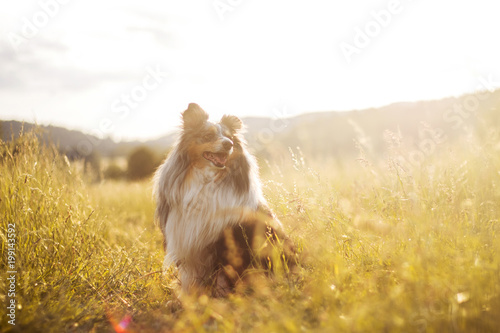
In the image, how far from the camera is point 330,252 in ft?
9.55

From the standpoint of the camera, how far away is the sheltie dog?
3.26 metres

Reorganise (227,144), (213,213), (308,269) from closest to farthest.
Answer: (308,269) → (213,213) → (227,144)

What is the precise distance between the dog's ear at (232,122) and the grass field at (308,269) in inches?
35.8

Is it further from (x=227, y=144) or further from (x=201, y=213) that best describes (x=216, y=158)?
(x=201, y=213)

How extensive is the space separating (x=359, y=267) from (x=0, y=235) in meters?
3.40

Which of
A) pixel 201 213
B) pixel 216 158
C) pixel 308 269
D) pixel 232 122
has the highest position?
pixel 232 122

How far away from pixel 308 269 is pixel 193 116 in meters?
2.08

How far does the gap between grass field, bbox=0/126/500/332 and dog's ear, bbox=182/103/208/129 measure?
4.21 ft

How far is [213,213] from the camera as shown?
3.49 m

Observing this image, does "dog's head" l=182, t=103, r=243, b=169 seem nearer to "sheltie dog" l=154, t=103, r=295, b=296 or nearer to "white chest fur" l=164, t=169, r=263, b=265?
"sheltie dog" l=154, t=103, r=295, b=296

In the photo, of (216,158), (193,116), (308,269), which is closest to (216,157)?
(216,158)

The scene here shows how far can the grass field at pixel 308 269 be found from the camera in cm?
210

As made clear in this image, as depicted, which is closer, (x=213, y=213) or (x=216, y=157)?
(x=213, y=213)

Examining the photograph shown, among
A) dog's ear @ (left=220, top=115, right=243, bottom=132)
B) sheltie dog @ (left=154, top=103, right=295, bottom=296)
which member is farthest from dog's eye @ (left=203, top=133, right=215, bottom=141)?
dog's ear @ (left=220, top=115, right=243, bottom=132)
